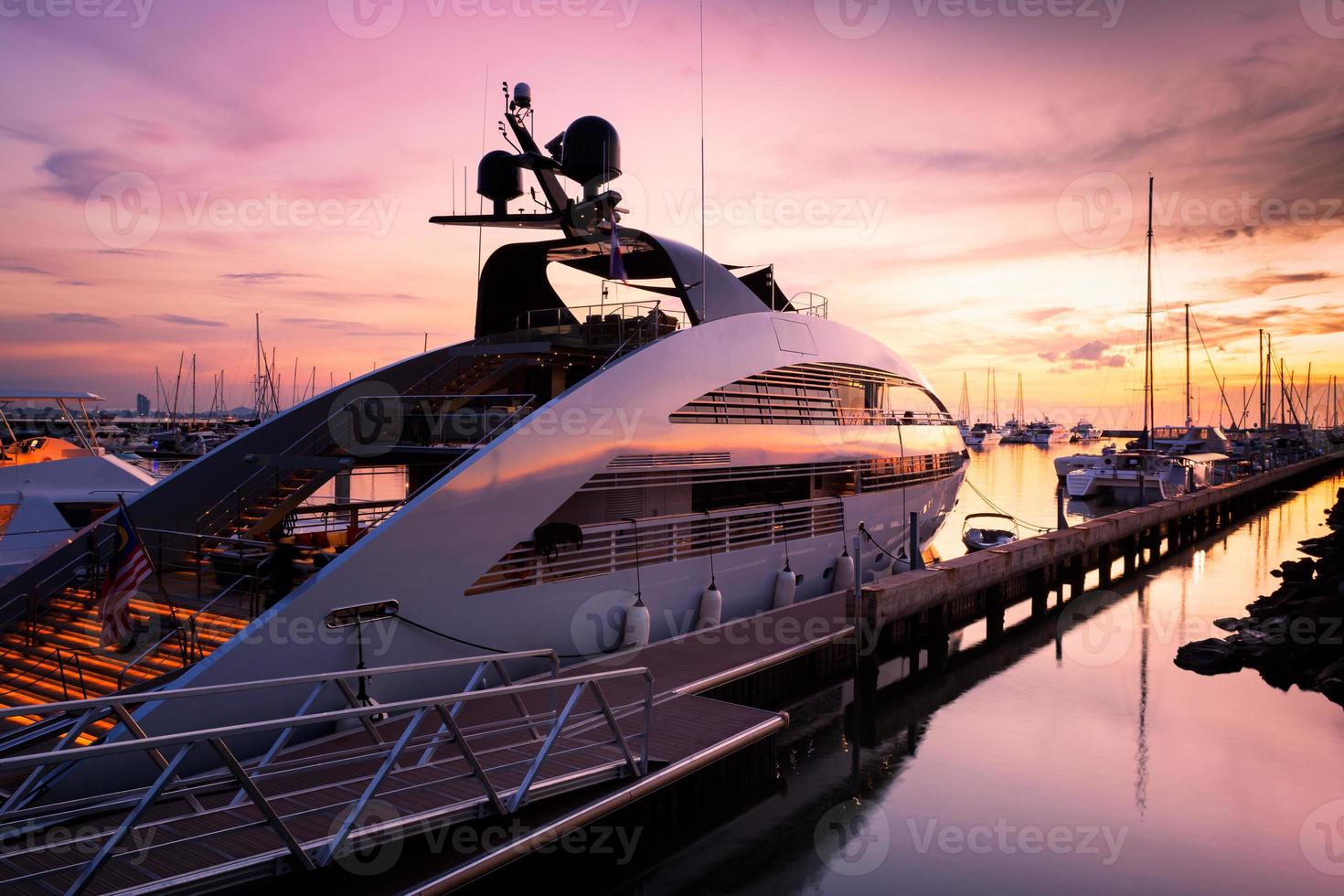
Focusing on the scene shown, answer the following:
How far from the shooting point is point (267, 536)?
33.5 ft

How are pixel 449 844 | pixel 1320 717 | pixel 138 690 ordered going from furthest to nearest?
pixel 1320 717
pixel 138 690
pixel 449 844

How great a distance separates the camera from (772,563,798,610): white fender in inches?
A: 523

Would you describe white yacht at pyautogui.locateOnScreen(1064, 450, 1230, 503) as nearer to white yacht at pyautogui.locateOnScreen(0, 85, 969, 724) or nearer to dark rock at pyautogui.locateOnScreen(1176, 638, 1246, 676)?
dark rock at pyautogui.locateOnScreen(1176, 638, 1246, 676)

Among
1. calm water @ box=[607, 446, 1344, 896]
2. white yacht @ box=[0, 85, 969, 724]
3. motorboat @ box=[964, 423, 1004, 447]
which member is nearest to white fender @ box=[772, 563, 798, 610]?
white yacht @ box=[0, 85, 969, 724]

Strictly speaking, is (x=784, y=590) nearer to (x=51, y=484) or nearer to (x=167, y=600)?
(x=167, y=600)

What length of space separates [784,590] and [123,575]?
9081 millimetres

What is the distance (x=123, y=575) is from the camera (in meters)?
6.98

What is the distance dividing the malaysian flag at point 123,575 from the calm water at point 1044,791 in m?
4.78

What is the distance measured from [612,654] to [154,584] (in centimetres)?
529

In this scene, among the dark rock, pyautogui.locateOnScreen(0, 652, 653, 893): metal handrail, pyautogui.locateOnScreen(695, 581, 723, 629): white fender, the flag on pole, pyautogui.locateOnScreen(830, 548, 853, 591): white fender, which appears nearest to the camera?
pyautogui.locateOnScreen(0, 652, 653, 893): metal handrail

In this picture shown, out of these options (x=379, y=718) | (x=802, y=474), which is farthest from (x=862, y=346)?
(x=379, y=718)

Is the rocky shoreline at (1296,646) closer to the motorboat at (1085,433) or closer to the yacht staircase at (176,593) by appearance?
the yacht staircase at (176,593)

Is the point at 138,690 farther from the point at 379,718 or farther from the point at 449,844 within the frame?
the point at 449,844

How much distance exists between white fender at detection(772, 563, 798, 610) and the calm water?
5.45 ft
